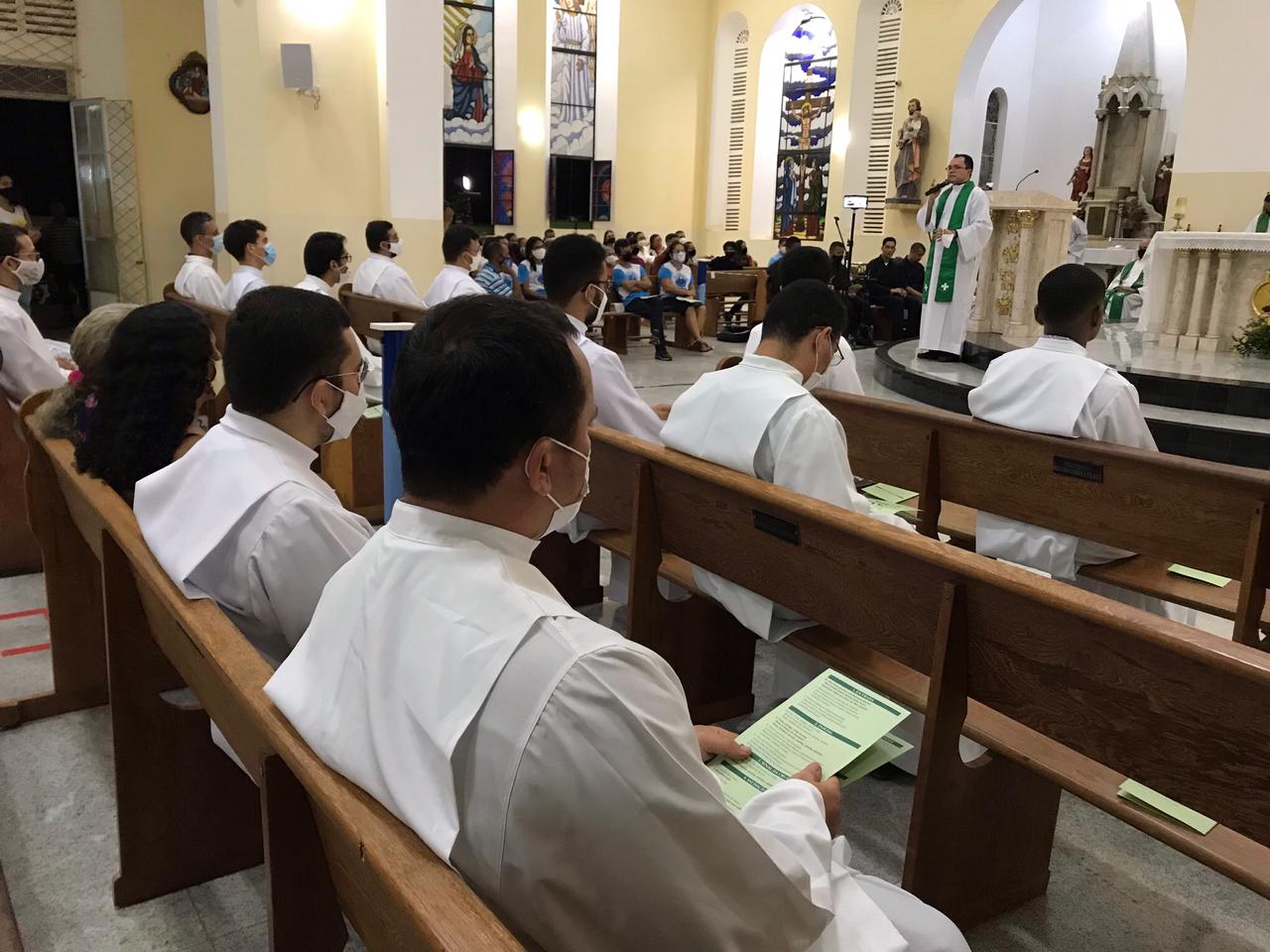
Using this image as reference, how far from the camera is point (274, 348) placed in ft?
6.39

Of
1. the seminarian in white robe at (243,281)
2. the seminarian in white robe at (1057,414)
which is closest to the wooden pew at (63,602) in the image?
the seminarian in white robe at (1057,414)

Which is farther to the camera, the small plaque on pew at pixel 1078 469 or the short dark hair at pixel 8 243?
the short dark hair at pixel 8 243

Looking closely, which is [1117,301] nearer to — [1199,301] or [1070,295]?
[1199,301]

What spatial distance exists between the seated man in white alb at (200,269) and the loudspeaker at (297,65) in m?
1.46

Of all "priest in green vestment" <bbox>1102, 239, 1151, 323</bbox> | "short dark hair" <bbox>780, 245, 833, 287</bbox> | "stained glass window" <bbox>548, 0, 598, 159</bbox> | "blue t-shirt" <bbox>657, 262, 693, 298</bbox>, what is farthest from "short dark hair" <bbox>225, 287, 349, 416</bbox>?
"stained glass window" <bbox>548, 0, 598, 159</bbox>

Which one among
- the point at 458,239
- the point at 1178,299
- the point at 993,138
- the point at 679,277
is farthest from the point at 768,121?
the point at 458,239

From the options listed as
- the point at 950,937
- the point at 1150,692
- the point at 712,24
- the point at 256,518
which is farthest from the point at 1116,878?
the point at 712,24

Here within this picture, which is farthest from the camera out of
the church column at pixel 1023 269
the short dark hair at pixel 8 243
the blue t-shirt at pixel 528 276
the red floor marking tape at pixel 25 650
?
the blue t-shirt at pixel 528 276

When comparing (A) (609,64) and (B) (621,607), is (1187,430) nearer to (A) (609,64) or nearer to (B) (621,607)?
(B) (621,607)

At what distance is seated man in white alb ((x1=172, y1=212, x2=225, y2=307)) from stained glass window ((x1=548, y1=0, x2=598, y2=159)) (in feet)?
31.7

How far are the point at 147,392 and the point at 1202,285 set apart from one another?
8.02 metres

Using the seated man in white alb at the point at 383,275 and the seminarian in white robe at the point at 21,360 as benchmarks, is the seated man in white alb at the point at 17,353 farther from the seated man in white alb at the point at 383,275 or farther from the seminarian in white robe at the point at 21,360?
the seated man in white alb at the point at 383,275

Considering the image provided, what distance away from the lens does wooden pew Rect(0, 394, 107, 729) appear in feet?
9.36

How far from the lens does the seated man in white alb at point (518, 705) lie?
0.99m
